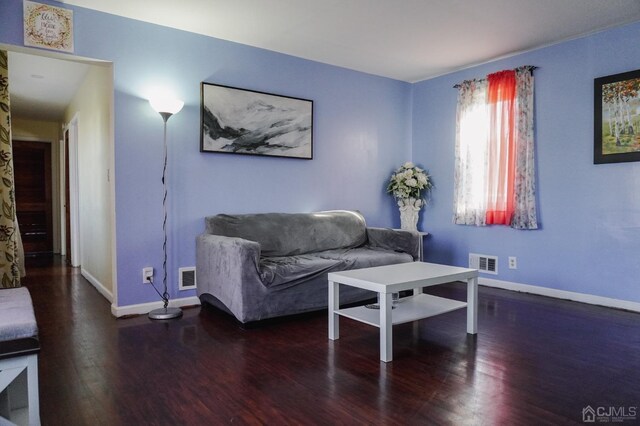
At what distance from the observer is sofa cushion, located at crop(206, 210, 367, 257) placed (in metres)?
3.72

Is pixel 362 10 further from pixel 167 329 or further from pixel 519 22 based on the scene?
pixel 167 329

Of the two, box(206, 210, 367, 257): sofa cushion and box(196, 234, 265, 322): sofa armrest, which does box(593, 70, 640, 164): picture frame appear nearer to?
box(206, 210, 367, 257): sofa cushion

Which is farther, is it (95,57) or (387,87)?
(387,87)

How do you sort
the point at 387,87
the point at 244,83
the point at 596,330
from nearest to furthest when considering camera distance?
1. the point at 596,330
2. the point at 244,83
3. the point at 387,87

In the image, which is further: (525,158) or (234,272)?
(525,158)

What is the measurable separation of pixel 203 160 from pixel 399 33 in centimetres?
211

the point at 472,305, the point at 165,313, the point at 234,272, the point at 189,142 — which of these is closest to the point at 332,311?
the point at 234,272

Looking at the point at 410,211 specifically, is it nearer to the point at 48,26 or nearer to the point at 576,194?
the point at 576,194

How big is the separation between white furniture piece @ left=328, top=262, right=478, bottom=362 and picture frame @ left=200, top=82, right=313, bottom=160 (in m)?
1.77

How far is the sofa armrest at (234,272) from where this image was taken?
9.93ft

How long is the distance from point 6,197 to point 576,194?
5.69 meters

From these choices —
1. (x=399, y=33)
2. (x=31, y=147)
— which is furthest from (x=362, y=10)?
Answer: (x=31, y=147)

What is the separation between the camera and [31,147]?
7.43 m
